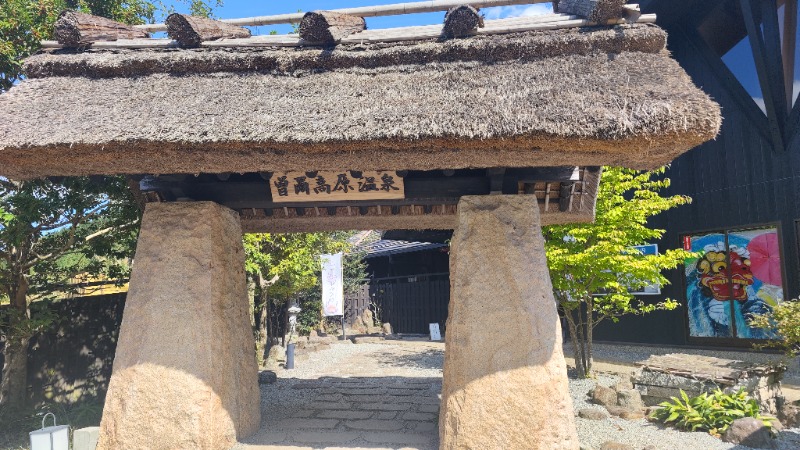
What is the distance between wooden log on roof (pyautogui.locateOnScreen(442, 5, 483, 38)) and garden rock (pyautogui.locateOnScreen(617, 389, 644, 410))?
5105 mm

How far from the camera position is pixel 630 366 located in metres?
10.5

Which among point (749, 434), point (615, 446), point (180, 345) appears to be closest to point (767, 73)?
point (749, 434)

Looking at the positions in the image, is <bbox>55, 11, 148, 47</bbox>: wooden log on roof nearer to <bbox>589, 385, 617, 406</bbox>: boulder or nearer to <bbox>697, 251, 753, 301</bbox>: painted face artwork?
<bbox>589, 385, 617, 406</bbox>: boulder

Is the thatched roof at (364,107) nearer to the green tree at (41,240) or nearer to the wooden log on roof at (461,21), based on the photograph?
the wooden log on roof at (461,21)

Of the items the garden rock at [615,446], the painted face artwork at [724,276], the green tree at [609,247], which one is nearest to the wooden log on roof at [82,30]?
the green tree at [609,247]

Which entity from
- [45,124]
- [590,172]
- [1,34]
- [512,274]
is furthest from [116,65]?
[590,172]

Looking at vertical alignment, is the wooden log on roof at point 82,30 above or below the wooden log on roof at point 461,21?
above

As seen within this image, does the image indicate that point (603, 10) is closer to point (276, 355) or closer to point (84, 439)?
point (84, 439)

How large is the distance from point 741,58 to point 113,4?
12.2 m

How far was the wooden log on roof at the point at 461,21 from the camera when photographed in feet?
16.7

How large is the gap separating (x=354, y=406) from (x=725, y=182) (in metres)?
9.35

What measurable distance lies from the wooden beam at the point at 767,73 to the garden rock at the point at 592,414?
7015mm

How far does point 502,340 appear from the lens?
4.64 m

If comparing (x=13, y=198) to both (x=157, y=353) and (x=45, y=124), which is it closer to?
(x=45, y=124)
